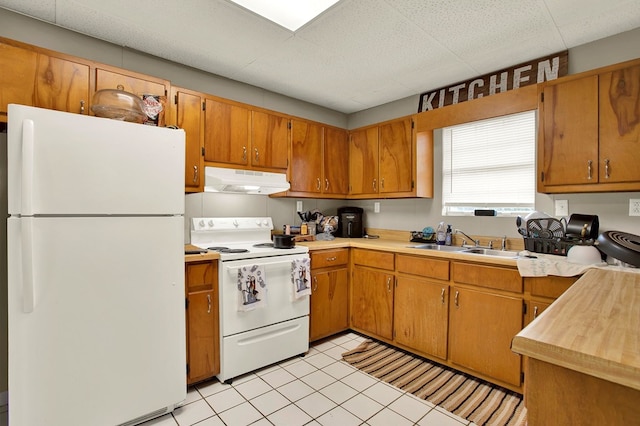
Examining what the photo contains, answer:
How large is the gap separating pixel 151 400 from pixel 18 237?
1099mm

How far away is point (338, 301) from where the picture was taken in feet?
9.84

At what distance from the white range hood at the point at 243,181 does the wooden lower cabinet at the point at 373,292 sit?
98 centimetres

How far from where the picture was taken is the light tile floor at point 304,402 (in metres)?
1.84

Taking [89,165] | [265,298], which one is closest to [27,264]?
[89,165]

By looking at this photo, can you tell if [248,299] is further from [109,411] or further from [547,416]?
[547,416]

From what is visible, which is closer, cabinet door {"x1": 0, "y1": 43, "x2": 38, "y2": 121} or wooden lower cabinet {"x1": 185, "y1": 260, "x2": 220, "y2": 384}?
cabinet door {"x1": 0, "y1": 43, "x2": 38, "y2": 121}

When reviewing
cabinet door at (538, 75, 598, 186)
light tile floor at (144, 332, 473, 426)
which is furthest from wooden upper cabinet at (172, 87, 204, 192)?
cabinet door at (538, 75, 598, 186)

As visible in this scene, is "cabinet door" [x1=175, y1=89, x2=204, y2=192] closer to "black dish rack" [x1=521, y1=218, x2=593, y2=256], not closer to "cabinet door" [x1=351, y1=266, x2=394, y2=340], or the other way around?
"cabinet door" [x1=351, y1=266, x2=394, y2=340]

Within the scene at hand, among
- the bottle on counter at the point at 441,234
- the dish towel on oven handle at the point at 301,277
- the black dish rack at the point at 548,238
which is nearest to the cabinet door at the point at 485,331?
the black dish rack at the point at 548,238

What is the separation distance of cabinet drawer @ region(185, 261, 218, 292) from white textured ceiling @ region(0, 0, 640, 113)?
5.17 ft

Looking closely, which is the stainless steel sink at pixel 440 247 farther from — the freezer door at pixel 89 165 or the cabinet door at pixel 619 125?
the freezer door at pixel 89 165

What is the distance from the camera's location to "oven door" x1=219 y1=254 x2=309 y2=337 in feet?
7.27

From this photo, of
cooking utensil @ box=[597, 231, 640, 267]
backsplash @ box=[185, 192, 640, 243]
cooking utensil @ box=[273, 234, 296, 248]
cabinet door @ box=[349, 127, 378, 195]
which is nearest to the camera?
cooking utensil @ box=[597, 231, 640, 267]

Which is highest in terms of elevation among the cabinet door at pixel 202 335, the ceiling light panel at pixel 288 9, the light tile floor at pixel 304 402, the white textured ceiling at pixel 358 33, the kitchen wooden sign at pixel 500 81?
the ceiling light panel at pixel 288 9
